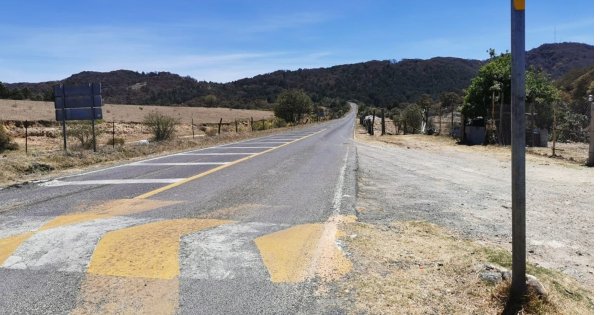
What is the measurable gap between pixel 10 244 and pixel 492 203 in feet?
22.3

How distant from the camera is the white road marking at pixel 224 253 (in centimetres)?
441

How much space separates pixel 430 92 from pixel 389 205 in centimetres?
13143

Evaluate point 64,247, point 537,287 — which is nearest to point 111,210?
point 64,247

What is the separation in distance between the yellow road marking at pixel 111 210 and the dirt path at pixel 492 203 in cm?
298

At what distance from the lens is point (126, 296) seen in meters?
3.89

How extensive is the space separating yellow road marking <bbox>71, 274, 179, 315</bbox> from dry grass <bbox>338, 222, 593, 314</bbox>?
1362 mm

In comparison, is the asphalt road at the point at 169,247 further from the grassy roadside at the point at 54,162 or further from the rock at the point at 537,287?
the grassy roadside at the point at 54,162

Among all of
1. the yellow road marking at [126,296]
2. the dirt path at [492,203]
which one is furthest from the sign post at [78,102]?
the yellow road marking at [126,296]

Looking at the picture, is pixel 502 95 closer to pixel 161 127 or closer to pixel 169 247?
pixel 161 127

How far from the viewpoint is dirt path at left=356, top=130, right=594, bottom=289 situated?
5822mm

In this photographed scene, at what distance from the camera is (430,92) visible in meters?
134

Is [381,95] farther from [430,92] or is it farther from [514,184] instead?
[514,184]

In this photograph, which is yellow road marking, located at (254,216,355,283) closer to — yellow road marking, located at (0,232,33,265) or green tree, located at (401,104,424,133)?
yellow road marking, located at (0,232,33,265)

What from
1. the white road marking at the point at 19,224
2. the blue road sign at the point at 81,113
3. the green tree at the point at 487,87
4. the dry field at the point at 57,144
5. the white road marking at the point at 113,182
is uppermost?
the green tree at the point at 487,87
